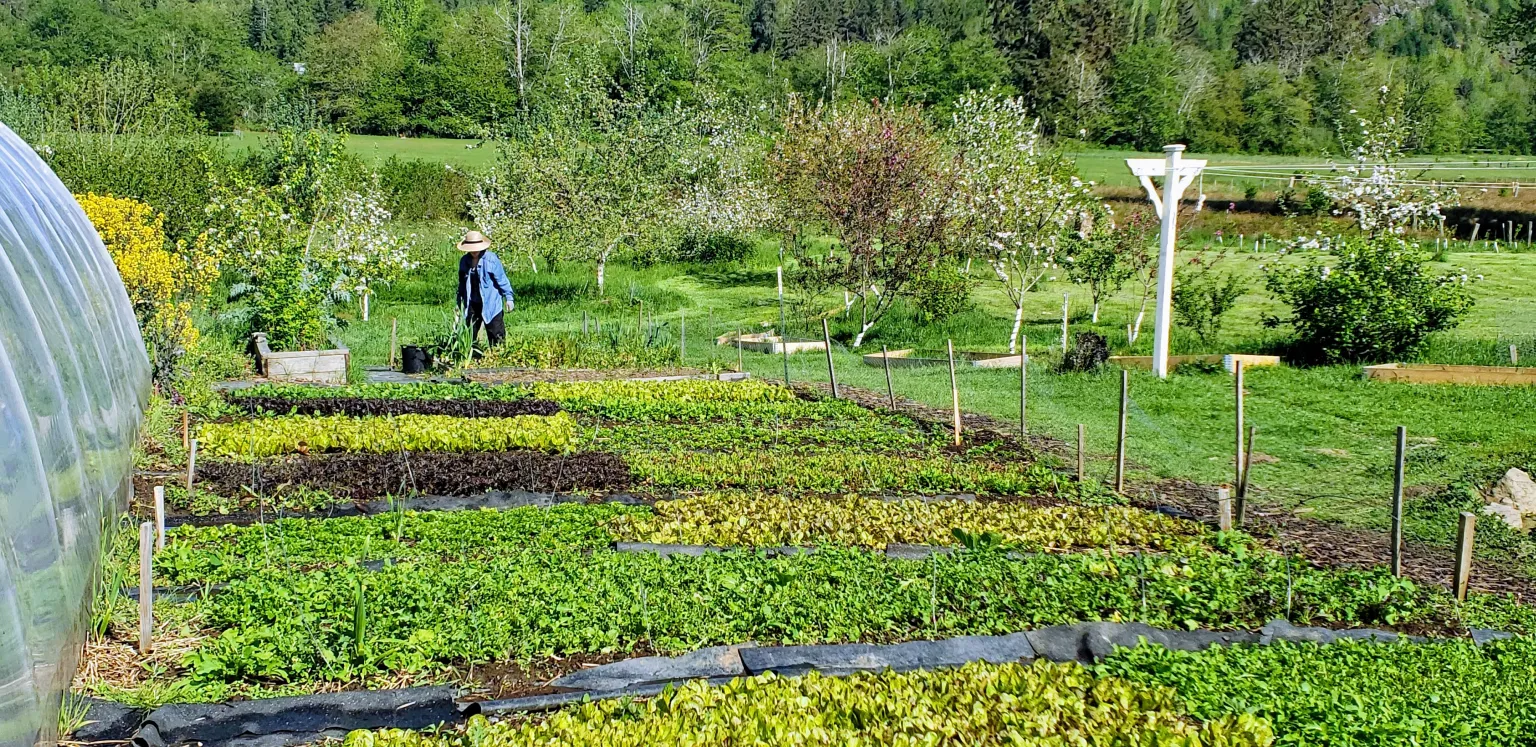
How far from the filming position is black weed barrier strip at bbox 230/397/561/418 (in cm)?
1093

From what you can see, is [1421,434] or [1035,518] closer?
[1035,518]

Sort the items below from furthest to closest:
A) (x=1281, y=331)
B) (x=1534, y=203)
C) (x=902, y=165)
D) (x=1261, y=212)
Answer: (x=1261, y=212) → (x=1534, y=203) → (x=902, y=165) → (x=1281, y=331)

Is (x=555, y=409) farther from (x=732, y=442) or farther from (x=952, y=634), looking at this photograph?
(x=952, y=634)

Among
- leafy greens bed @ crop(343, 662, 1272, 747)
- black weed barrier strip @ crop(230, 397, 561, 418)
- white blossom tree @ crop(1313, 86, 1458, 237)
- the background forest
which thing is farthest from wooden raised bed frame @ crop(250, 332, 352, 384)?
the background forest

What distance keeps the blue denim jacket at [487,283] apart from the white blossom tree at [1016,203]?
773 cm

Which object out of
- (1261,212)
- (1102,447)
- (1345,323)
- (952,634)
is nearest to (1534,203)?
(1261,212)

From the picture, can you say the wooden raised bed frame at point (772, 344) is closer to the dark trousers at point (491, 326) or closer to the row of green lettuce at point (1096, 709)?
the dark trousers at point (491, 326)

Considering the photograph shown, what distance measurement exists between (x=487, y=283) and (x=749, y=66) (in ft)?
179

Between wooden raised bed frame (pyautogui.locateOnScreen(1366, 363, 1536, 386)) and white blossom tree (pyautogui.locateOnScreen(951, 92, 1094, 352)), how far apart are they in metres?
5.20

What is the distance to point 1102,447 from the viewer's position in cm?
1096

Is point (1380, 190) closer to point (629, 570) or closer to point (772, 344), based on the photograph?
point (772, 344)

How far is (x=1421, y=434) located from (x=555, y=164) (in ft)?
57.1

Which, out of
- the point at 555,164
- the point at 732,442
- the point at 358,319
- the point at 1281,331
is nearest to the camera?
the point at 732,442

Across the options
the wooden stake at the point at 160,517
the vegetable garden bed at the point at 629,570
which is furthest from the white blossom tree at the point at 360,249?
the wooden stake at the point at 160,517
